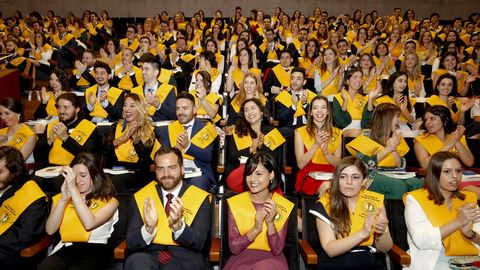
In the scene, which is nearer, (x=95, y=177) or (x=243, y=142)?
(x=95, y=177)

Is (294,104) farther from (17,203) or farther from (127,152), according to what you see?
(17,203)

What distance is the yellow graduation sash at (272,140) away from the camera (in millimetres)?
4335

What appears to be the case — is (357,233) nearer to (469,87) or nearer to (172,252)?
(172,252)

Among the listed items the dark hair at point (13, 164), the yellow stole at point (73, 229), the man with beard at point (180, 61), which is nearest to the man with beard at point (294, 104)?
the man with beard at point (180, 61)

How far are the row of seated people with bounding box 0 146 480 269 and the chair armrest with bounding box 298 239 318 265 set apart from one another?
0.30 feet

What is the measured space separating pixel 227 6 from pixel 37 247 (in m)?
12.2

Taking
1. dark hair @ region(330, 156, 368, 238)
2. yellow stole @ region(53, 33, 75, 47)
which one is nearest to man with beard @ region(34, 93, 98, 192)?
dark hair @ region(330, 156, 368, 238)

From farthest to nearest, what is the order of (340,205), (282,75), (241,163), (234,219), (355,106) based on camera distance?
1. (282,75)
2. (355,106)
3. (241,163)
4. (234,219)
5. (340,205)

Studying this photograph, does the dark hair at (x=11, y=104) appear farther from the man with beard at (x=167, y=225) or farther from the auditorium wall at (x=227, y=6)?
the auditorium wall at (x=227, y=6)

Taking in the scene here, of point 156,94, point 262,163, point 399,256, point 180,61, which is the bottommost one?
point 399,256

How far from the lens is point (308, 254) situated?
283 cm

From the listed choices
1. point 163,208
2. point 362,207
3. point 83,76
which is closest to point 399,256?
point 362,207

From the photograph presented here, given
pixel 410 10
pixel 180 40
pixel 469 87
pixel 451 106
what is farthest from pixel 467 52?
pixel 180 40

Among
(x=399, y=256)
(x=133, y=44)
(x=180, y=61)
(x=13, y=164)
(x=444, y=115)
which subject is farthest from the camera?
(x=133, y=44)
